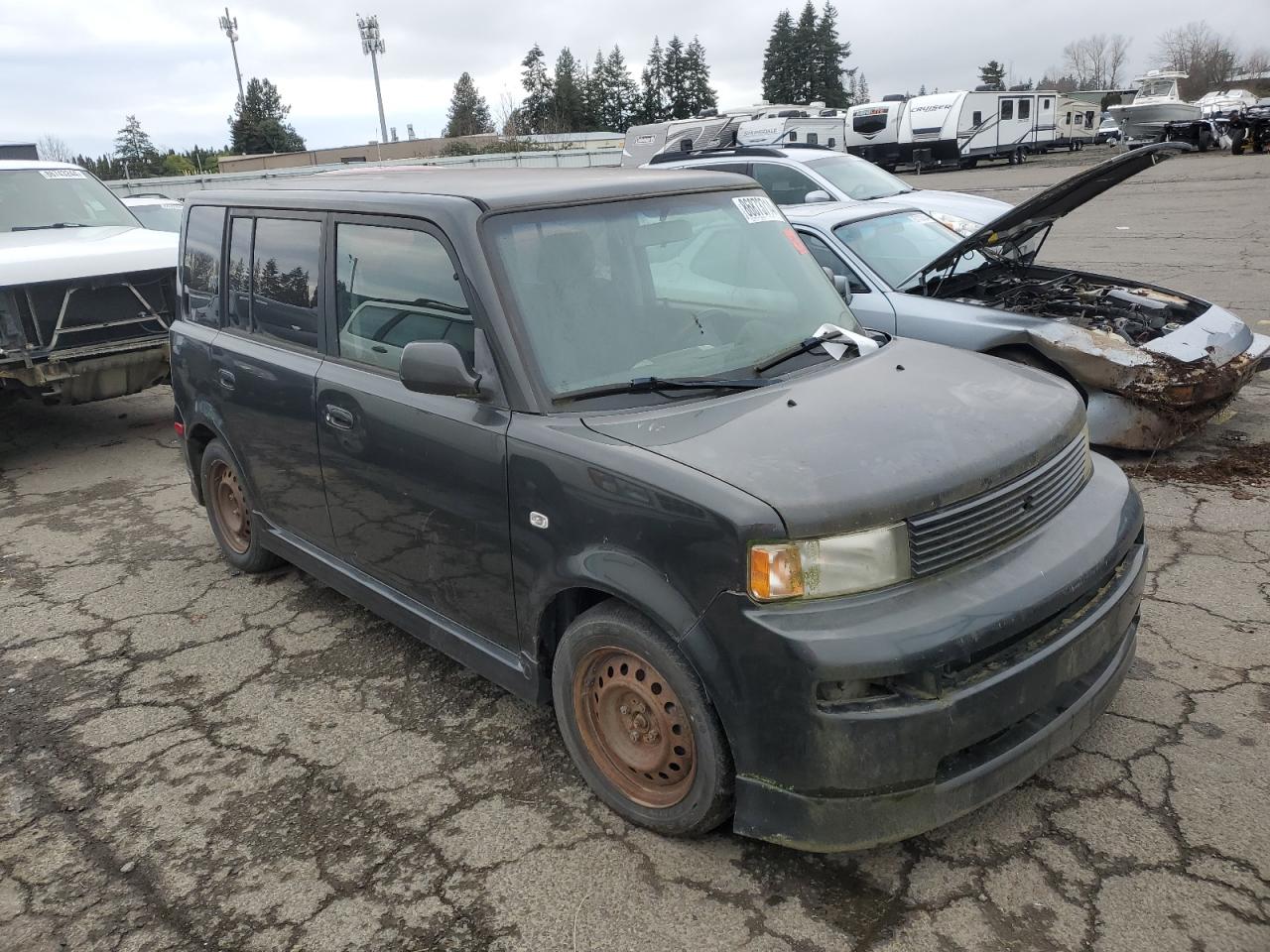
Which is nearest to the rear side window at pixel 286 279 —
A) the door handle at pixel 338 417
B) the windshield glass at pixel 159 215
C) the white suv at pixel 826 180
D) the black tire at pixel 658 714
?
the door handle at pixel 338 417

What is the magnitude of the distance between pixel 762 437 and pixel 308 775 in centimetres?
199

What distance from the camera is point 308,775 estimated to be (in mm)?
3318

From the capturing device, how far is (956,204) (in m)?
9.78

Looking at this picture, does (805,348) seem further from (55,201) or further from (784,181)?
(55,201)

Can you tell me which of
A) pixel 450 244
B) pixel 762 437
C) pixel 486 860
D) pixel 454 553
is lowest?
pixel 486 860

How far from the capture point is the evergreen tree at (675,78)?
7769cm

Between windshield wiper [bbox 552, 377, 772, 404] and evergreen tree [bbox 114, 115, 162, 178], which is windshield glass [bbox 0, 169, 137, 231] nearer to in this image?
windshield wiper [bbox 552, 377, 772, 404]

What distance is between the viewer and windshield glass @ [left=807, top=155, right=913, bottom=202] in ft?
30.0

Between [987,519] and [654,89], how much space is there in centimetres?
8181

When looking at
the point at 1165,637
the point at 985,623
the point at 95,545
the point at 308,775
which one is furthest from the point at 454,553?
the point at 95,545

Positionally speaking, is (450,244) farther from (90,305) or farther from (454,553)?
(90,305)

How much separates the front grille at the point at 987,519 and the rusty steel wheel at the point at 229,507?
11.5 feet

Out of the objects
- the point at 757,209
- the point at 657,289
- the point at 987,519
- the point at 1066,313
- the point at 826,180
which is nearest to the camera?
the point at 987,519

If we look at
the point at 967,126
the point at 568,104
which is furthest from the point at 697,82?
the point at 967,126
